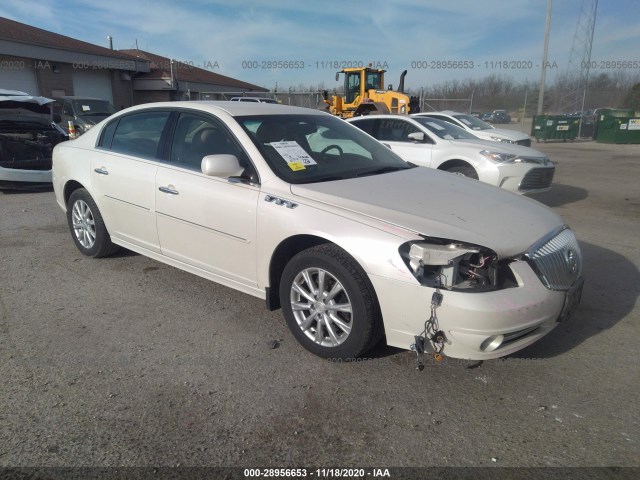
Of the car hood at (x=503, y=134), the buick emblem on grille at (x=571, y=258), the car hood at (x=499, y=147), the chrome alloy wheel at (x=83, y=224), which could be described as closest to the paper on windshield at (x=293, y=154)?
the buick emblem on grille at (x=571, y=258)

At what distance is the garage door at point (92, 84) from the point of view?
24250 millimetres

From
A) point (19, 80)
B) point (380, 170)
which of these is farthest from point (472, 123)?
point (19, 80)

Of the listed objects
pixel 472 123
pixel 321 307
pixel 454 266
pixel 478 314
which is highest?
pixel 472 123

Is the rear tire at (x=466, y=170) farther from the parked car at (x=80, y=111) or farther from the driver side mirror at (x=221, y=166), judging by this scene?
the parked car at (x=80, y=111)

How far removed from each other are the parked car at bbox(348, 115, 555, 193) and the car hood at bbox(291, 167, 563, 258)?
149 inches

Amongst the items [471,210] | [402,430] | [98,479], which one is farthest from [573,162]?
[98,479]

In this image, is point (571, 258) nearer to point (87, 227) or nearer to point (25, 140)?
point (87, 227)

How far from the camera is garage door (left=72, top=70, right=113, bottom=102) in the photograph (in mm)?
24250

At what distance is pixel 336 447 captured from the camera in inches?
90.1

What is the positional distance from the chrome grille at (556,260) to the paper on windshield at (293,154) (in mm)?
1661

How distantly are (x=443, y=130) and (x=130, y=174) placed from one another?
599cm

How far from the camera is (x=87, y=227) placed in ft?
15.8

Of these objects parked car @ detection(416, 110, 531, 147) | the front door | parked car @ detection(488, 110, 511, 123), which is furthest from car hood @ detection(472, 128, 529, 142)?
parked car @ detection(488, 110, 511, 123)

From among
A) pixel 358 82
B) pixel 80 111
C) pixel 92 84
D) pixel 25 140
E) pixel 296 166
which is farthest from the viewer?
pixel 92 84
